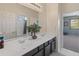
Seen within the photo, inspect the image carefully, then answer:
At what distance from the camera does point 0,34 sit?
1712mm

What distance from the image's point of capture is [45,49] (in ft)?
6.72

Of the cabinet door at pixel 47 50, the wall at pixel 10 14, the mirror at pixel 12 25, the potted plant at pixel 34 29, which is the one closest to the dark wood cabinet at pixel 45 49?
the cabinet door at pixel 47 50

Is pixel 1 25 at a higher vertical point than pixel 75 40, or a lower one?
higher

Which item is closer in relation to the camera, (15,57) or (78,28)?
(15,57)

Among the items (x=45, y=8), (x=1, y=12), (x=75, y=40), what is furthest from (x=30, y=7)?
(x=75, y=40)

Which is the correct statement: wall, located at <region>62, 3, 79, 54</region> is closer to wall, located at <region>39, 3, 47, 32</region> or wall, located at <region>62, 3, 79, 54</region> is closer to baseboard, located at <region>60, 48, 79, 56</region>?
baseboard, located at <region>60, 48, 79, 56</region>

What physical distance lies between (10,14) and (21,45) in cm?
56

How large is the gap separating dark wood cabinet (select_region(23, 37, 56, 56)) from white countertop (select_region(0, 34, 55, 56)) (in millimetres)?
58

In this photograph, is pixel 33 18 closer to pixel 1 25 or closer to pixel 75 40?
pixel 1 25

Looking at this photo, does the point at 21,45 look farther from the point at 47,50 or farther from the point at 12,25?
the point at 47,50

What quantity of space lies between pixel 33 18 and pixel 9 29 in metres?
0.48

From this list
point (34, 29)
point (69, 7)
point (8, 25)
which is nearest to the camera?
point (8, 25)

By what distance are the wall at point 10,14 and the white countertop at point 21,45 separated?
0.64 feet

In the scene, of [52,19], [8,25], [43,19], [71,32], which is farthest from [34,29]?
[71,32]
